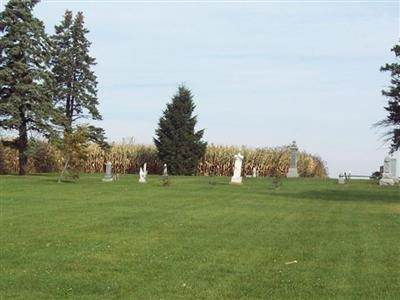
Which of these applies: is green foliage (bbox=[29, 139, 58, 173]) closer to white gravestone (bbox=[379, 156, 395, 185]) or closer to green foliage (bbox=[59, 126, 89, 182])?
green foliage (bbox=[59, 126, 89, 182])

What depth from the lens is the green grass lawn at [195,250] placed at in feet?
26.4

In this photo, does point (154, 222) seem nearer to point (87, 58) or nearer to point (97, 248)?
point (97, 248)

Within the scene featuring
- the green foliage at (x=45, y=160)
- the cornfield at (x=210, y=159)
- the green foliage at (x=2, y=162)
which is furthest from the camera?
the cornfield at (x=210, y=159)

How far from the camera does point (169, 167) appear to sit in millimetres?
44938

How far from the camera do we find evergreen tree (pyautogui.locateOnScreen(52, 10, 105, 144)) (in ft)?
147

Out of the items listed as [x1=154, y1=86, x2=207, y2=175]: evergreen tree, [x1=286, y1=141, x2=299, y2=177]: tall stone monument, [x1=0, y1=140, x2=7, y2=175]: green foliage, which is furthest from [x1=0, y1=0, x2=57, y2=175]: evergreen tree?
[x1=286, y1=141, x2=299, y2=177]: tall stone monument

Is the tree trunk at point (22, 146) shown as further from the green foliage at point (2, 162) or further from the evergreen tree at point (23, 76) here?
the green foliage at point (2, 162)

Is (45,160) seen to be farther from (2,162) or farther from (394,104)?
(394,104)

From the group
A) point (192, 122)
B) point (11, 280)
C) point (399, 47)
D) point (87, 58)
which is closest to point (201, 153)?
point (192, 122)

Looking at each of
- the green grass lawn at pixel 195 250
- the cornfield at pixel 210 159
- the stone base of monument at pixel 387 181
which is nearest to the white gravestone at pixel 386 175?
the stone base of monument at pixel 387 181

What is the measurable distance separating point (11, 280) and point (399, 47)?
2997cm

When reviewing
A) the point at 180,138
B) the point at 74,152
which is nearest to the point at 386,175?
the point at 180,138

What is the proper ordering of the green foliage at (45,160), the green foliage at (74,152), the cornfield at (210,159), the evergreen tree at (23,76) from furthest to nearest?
the cornfield at (210,159) < the green foliage at (45,160) < the evergreen tree at (23,76) < the green foliage at (74,152)

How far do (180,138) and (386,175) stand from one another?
14579 millimetres
